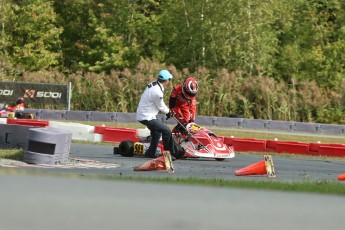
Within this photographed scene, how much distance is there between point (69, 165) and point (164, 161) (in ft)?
5.81

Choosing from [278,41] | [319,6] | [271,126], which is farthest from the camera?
[319,6]

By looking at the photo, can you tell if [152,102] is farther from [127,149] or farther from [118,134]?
[118,134]

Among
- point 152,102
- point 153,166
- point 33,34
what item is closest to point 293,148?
point 152,102

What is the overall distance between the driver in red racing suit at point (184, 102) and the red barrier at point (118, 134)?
16.8 feet

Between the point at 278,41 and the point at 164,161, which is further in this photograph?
the point at 278,41

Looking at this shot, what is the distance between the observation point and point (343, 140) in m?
28.5

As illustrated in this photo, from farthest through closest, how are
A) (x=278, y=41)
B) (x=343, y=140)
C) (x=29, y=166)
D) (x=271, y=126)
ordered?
(x=278, y=41)
(x=271, y=126)
(x=343, y=140)
(x=29, y=166)

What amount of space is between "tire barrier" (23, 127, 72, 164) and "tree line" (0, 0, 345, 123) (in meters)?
18.6

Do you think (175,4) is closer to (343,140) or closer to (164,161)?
(343,140)

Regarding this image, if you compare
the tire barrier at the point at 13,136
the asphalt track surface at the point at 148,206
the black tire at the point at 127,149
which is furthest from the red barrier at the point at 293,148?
the asphalt track surface at the point at 148,206

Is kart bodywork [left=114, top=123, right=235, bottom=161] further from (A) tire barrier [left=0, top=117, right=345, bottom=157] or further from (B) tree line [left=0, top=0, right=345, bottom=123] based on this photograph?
(B) tree line [left=0, top=0, right=345, bottom=123]

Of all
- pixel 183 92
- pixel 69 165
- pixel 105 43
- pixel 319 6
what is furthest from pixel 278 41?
pixel 69 165

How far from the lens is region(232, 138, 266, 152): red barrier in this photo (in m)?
22.4

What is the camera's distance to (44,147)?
15.5 meters
